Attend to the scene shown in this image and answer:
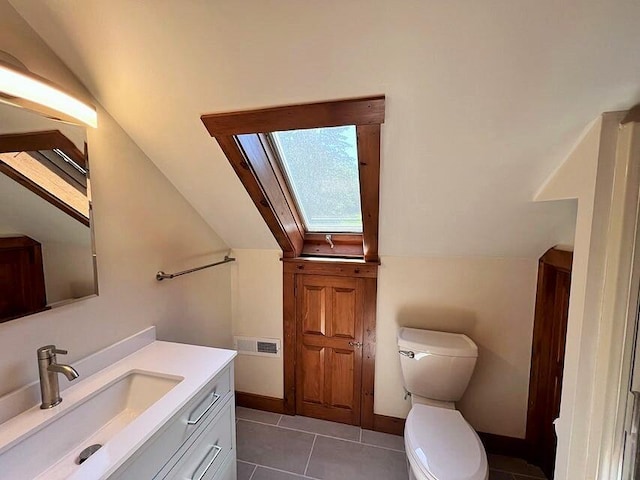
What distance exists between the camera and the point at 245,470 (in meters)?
1.72

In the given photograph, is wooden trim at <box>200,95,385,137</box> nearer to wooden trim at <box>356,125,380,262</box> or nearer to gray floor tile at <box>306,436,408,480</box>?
wooden trim at <box>356,125,380,262</box>

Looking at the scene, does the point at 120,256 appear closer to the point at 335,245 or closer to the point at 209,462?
the point at 209,462

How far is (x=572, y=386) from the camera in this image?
1028 mm

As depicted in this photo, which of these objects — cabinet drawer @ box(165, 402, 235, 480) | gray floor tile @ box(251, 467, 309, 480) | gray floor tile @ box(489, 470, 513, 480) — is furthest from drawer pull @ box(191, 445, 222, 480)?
gray floor tile @ box(489, 470, 513, 480)

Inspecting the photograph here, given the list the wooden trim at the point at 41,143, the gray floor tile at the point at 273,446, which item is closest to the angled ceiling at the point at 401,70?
the wooden trim at the point at 41,143

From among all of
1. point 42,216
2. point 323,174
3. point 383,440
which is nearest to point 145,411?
point 42,216

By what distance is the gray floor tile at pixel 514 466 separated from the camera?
173 cm

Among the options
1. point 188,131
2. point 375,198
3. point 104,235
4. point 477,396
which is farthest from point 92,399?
point 477,396

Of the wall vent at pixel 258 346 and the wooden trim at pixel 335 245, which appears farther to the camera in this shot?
the wall vent at pixel 258 346

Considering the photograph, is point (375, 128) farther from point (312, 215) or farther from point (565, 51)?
point (312, 215)

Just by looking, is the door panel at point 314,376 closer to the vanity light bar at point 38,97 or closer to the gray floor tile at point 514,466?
the gray floor tile at point 514,466

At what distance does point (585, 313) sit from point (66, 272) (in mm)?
1829

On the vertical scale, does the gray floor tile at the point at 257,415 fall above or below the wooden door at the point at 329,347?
below

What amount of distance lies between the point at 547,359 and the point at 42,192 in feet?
8.40
